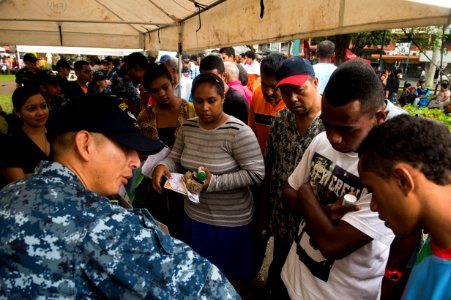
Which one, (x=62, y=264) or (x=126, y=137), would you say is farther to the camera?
(x=126, y=137)

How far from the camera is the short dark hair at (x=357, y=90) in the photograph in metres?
1.42

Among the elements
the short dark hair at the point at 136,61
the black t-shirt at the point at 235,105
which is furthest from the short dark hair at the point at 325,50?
the short dark hair at the point at 136,61

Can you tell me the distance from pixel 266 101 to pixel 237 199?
1.11 meters

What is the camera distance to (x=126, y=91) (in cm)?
590

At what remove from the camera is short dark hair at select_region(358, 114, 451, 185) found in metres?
0.90

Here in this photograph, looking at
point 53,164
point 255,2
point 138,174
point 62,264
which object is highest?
point 255,2

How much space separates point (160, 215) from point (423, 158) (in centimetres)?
314

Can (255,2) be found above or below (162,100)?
above

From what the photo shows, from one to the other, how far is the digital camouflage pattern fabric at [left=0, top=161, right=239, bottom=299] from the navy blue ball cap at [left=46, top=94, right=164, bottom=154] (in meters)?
0.20

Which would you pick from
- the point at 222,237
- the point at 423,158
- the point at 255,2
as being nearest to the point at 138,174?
the point at 222,237

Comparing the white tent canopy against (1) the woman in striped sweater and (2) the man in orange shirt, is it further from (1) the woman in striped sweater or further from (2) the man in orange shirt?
(1) the woman in striped sweater

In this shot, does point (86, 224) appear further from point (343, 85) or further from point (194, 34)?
point (194, 34)

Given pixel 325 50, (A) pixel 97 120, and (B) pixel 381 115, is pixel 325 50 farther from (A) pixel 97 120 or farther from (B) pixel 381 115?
(A) pixel 97 120

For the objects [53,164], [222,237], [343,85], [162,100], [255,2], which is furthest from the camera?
[162,100]
